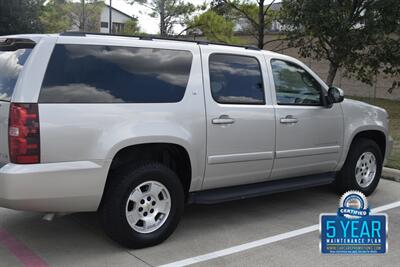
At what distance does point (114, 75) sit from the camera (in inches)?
169

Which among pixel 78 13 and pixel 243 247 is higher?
pixel 78 13

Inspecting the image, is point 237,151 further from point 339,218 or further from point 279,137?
point 339,218

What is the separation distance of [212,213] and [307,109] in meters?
1.59

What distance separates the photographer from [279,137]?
5344 millimetres

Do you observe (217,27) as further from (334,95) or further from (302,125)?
(302,125)

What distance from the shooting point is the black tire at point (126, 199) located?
423 cm

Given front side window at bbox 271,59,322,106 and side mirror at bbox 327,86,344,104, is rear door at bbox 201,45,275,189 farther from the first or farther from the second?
side mirror at bbox 327,86,344,104

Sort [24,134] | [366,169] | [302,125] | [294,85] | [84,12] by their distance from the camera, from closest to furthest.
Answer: [24,134], [302,125], [294,85], [366,169], [84,12]

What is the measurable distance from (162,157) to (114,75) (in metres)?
0.99

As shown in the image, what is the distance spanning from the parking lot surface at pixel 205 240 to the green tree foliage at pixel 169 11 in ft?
84.9

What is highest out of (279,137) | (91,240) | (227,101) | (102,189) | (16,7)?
(16,7)

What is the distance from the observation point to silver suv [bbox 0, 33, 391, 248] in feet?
12.8

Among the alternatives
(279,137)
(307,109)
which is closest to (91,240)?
(279,137)

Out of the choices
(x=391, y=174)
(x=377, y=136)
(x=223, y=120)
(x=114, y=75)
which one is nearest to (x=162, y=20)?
(x=391, y=174)
